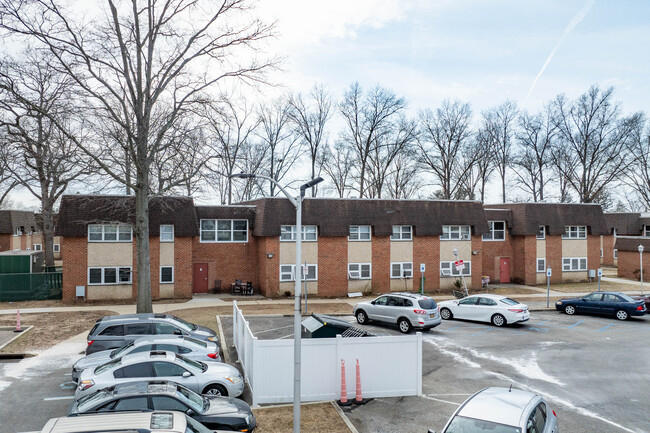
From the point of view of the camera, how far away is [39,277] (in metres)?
28.8

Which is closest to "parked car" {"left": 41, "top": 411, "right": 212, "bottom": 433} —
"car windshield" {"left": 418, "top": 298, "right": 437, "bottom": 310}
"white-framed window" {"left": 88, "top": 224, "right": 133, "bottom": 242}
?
"car windshield" {"left": 418, "top": 298, "right": 437, "bottom": 310}

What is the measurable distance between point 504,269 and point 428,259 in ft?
28.8

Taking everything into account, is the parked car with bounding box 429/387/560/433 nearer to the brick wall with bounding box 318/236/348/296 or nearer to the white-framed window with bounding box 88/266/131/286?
the brick wall with bounding box 318/236/348/296

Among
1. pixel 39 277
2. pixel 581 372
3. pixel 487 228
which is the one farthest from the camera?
pixel 487 228

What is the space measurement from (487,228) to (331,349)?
25794 mm

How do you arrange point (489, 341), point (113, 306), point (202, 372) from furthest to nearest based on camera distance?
point (113, 306) < point (489, 341) < point (202, 372)

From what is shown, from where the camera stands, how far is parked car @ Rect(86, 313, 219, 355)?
15039 mm

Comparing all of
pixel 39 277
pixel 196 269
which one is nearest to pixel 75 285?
pixel 39 277

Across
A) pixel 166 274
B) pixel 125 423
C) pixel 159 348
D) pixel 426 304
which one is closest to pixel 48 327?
Answer: pixel 166 274

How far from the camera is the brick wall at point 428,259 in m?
33.6

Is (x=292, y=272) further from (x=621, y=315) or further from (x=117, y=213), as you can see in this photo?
(x=621, y=315)

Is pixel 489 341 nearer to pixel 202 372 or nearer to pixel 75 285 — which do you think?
pixel 202 372

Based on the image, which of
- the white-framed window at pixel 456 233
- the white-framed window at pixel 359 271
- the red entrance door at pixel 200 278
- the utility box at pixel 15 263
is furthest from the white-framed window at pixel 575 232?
the utility box at pixel 15 263

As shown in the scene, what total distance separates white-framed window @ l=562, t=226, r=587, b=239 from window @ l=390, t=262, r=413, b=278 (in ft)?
48.0
